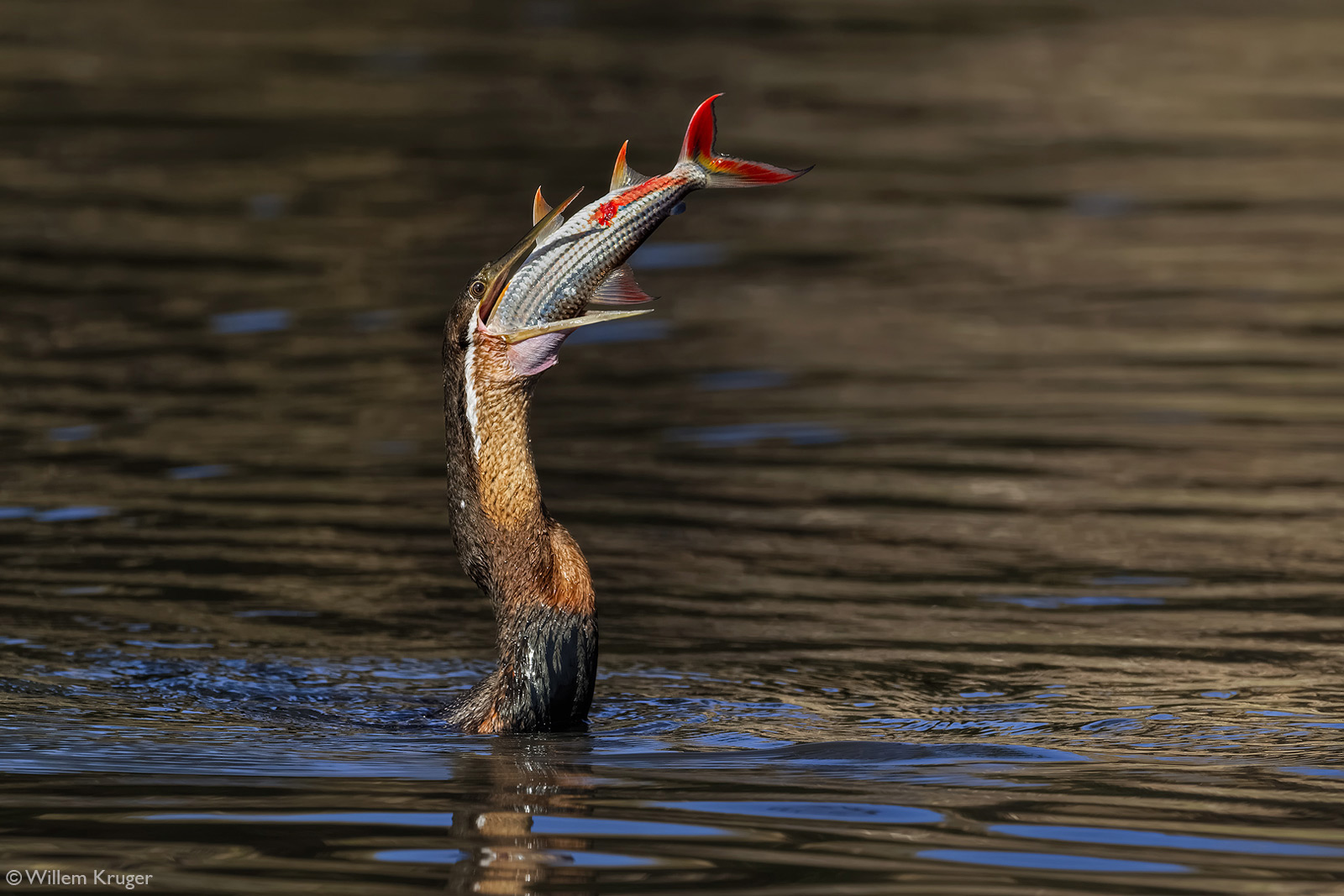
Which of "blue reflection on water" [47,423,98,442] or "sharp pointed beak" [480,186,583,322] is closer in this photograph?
"sharp pointed beak" [480,186,583,322]

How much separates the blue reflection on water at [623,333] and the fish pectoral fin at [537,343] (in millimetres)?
7773

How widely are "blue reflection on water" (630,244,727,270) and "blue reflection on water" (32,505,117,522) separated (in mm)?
6992

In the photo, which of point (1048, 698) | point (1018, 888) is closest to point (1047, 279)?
point (1048, 698)

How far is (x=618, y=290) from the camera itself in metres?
7.50

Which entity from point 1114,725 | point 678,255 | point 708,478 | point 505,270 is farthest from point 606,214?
point 678,255

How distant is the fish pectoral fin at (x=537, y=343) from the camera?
23.8 feet

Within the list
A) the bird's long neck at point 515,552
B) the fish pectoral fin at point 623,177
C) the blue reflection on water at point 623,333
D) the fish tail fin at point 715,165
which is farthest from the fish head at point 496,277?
the blue reflection on water at point 623,333

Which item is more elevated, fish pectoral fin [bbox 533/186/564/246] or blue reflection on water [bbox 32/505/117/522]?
fish pectoral fin [bbox 533/186/564/246]

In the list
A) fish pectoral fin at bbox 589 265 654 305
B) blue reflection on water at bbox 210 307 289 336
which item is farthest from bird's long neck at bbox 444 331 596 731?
blue reflection on water at bbox 210 307 289 336

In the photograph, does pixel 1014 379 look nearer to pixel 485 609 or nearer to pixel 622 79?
pixel 485 609

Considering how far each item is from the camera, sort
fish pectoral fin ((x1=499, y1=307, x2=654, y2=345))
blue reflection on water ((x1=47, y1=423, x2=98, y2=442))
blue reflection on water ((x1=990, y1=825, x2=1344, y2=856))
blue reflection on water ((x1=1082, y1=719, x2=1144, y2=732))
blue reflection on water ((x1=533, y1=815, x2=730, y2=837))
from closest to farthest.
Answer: blue reflection on water ((x1=990, y1=825, x2=1344, y2=856)) → blue reflection on water ((x1=533, y1=815, x2=730, y2=837)) → fish pectoral fin ((x1=499, y1=307, x2=654, y2=345)) → blue reflection on water ((x1=1082, y1=719, x2=1144, y2=732)) → blue reflection on water ((x1=47, y1=423, x2=98, y2=442))

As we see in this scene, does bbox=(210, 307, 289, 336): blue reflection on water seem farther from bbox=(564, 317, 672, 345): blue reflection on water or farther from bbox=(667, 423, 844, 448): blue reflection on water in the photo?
bbox=(667, 423, 844, 448): blue reflection on water

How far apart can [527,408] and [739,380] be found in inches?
269

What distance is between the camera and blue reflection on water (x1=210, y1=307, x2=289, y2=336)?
15.3m
